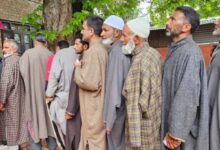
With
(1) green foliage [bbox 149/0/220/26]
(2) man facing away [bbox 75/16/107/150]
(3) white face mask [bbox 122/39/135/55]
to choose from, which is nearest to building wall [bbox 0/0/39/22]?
(1) green foliage [bbox 149/0/220/26]

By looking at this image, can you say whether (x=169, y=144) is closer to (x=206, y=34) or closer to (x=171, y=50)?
(x=171, y=50)

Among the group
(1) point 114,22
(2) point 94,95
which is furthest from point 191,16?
(2) point 94,95

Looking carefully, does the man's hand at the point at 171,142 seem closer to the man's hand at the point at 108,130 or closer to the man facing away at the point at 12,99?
the man's hand at the point at 108,130

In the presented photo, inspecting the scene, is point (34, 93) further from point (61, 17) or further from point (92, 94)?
point (61, 17)

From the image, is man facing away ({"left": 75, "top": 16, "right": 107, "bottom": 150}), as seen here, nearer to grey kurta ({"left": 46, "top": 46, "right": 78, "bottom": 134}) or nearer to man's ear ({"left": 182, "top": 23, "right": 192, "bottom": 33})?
grey kurta ({"left": 46, "top": 46, "right": 78, "bottom": 134})

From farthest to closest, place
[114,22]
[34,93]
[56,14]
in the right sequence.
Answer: [56,14] < [34,93] < [114,22]

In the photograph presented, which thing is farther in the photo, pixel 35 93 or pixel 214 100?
pixel 35 93

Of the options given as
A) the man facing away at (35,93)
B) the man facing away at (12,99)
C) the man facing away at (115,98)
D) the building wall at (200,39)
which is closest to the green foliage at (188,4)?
the building wall at (200,39)

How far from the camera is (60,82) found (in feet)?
12.9

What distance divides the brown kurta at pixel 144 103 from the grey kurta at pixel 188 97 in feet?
0.53

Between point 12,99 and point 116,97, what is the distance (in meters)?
2.23

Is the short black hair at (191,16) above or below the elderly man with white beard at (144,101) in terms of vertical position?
above

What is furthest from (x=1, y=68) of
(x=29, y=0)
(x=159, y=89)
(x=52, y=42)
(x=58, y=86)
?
(x=29, y=0)

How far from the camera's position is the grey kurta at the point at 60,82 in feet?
12.8
